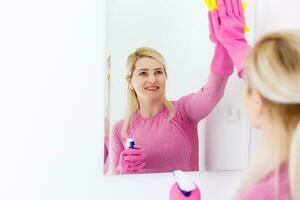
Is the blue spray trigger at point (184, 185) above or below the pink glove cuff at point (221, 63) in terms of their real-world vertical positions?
below

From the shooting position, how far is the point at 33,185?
1.27 m

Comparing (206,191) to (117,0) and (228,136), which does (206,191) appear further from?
(117,0)

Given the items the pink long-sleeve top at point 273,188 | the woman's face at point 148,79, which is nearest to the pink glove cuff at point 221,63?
the woman's face at point 148,79

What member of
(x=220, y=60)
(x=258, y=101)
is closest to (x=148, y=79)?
(x=220, y=60)

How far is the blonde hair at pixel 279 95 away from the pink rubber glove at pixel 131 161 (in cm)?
49

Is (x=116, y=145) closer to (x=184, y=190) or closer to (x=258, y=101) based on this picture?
(x=184, y=190)

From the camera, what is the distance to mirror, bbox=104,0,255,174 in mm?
1325

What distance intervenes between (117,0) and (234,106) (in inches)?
20.7

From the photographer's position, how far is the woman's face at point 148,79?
1358 mm

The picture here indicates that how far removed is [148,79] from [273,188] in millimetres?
608

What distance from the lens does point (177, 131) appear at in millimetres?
1420

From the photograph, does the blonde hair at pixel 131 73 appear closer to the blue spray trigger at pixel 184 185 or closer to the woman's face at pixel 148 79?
the woman's face at pixel 148 79

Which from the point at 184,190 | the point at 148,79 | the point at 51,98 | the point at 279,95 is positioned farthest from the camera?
the point at 148,79

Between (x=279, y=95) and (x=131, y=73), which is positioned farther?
(x=131, y=73)
